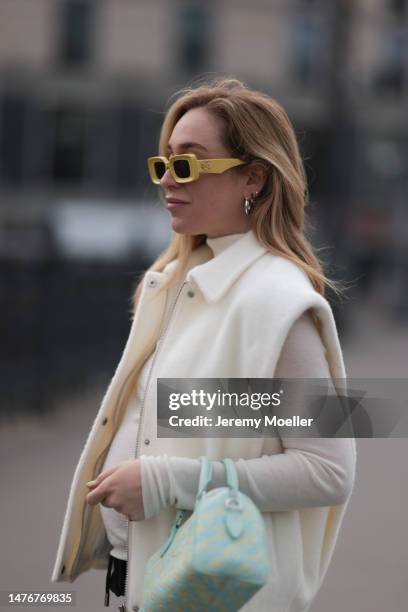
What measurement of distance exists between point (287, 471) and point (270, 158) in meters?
0.69

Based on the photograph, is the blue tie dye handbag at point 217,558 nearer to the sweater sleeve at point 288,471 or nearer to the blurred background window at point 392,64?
the sweater sleeve at point 288,471

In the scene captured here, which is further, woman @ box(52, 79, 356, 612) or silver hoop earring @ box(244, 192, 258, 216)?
silver hoop earring @ box(244, 192, 258, 216)

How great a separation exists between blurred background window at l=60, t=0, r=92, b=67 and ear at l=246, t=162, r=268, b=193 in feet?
73.7

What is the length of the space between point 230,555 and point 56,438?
601 centimetres

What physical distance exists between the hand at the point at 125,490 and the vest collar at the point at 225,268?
1.34 feet

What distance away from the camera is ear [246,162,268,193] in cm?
216

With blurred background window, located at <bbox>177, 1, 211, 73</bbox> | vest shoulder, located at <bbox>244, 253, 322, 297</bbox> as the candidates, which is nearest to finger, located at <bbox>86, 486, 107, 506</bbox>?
vest shoulder, located at <bbox>244, 253, 322, 297</bbox>

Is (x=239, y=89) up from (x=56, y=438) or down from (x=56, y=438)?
up

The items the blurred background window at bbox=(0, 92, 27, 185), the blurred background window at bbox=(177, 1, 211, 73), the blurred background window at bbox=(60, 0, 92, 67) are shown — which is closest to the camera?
the blurred background window at bbox=(0, 92, 27, 185)

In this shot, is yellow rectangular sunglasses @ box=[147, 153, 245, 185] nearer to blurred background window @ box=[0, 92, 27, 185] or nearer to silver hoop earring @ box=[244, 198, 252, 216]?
silver hoop earring @ box=[244, 198, 252, 216]

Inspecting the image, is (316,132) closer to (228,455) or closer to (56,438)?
(56,438)

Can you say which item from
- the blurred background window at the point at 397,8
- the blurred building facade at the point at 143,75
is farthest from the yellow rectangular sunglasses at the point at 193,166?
the blurred background window at the point at 397,8

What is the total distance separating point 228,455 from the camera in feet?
6.56

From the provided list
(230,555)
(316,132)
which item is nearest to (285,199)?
(230,555)
